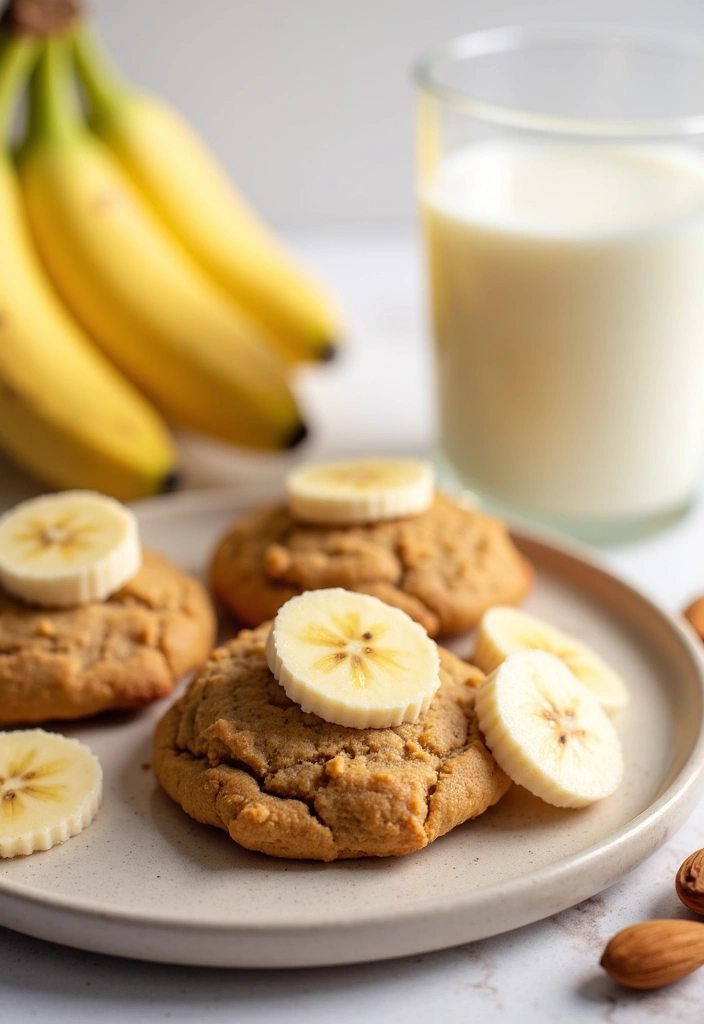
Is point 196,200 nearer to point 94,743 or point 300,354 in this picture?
point 300,354

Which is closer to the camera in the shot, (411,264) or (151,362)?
(151,362)

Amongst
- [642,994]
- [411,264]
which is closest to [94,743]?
[642,994]

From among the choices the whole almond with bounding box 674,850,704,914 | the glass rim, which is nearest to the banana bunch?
the glass rim

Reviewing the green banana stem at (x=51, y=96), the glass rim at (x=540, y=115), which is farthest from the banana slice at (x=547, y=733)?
the green banana stem at (x=51, y=96)

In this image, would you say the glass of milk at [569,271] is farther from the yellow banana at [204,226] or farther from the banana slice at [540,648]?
the banana slice at [540,648]

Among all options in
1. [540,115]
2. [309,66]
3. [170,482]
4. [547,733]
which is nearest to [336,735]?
[547,733]

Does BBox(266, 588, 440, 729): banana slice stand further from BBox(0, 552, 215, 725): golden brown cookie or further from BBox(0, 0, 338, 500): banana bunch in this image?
BBox(0, 0, 338, 500): banana bunch

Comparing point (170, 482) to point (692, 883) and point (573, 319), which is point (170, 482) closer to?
point (573, 319)
